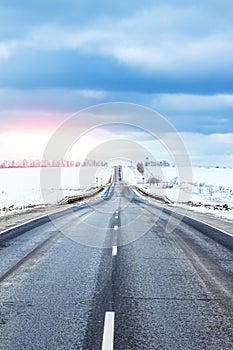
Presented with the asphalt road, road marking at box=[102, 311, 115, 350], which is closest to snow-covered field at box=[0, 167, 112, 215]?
the asphalt road

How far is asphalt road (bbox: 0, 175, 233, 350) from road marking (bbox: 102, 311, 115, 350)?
0.01 meters

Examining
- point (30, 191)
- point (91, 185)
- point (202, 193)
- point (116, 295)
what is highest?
point (116, 295)

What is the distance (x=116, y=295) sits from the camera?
7.34m

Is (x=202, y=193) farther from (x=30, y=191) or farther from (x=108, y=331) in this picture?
(x=108, y=331)

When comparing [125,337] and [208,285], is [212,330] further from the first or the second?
[208,285]

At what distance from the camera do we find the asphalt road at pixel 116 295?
5379mm

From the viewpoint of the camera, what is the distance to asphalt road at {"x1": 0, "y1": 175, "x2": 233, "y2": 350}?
5.38 m

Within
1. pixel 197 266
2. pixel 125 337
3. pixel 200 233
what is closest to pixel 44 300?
pixel 125 337

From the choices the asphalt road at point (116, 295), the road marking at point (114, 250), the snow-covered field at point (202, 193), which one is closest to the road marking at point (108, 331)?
the asphalt road at point (116, 295)

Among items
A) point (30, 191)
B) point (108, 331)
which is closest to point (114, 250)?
point (108, 331)

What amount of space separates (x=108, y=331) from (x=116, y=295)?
1792mm

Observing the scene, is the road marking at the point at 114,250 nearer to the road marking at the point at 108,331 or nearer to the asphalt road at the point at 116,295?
the asphalt road at the point at 116,295

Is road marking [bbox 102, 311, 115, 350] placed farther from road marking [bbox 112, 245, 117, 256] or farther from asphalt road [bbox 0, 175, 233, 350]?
road marking [bbox 112, 245, 117, 256]

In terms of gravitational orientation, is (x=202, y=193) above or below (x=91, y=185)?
above
